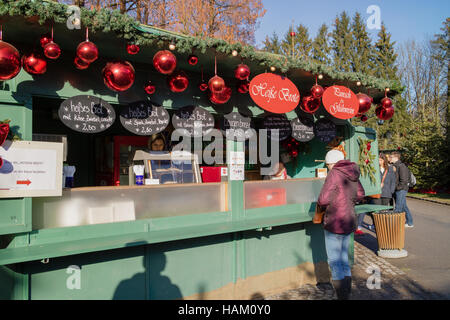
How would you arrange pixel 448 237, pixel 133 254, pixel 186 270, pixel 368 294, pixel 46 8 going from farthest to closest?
pixel 448 237 → pixel 368 294 → pixel 186 270 → pixel 133 254 → pixel 46 8

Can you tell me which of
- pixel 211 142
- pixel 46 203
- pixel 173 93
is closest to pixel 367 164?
pixel 211 142

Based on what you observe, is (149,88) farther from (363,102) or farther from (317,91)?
(363,102)

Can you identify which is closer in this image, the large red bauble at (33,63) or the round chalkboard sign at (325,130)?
the large red bauble at (33,63)

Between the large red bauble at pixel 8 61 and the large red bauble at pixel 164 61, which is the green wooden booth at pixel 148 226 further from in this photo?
the large red bauble at pixel 8 61

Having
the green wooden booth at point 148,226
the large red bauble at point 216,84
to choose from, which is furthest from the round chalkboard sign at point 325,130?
the large red bauble at point 216,84

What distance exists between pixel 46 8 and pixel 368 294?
509 cm

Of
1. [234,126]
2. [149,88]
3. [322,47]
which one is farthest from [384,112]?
[322,47]

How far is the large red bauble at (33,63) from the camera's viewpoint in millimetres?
3141

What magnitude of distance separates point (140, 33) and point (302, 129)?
318 cm

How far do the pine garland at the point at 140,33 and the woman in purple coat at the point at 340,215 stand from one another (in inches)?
55.9

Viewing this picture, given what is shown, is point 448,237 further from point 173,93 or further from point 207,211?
point 173,93

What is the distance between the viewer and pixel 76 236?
3.48 metres

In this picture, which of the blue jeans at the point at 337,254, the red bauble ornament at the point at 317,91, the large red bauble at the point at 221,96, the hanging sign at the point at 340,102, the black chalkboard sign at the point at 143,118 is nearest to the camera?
the black chalkboard sign at the point at 143,118

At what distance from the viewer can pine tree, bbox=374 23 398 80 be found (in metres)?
30.9
